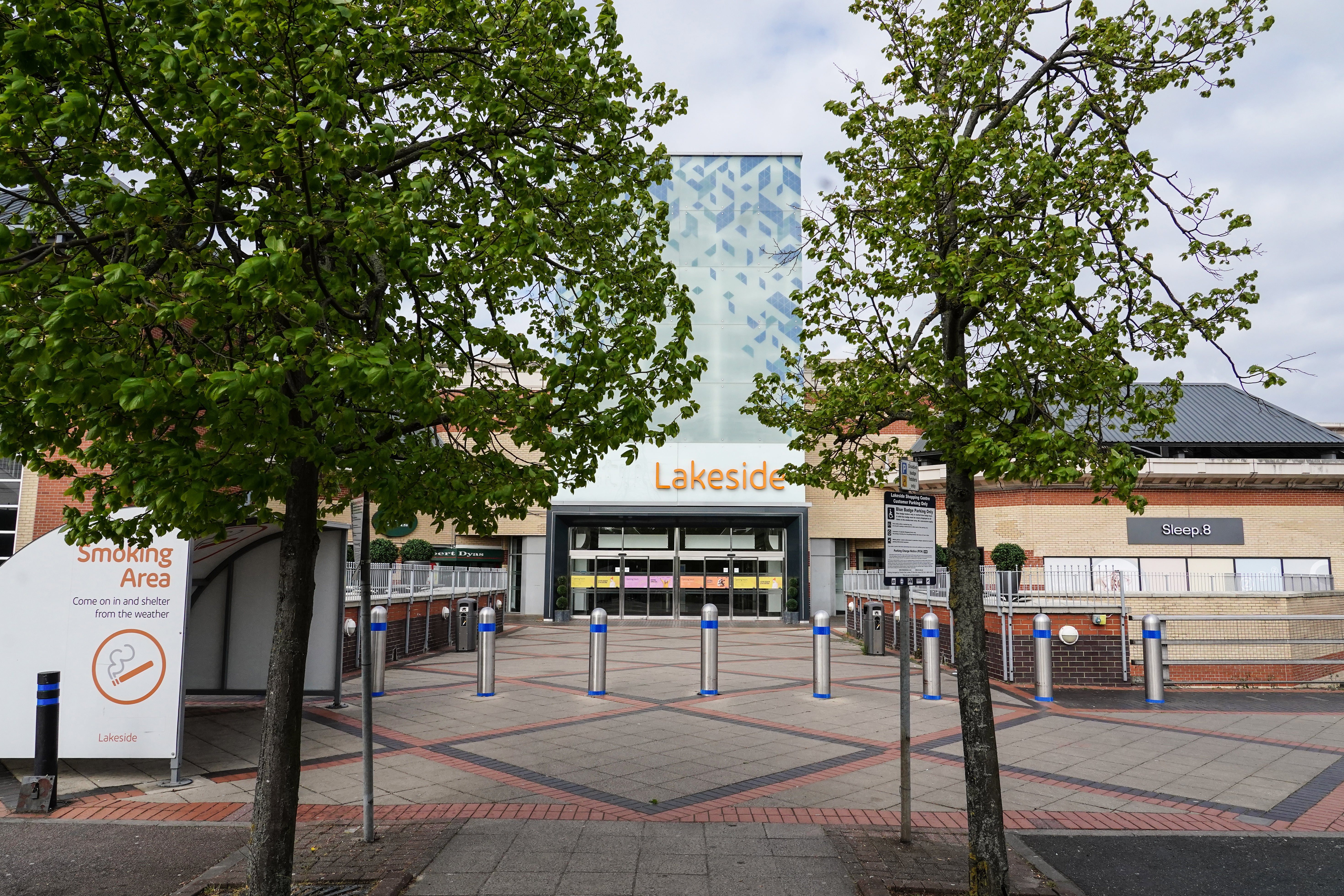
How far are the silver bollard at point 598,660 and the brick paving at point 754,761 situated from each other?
35 centimetres

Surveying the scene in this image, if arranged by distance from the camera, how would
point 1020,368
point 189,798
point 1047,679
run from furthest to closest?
1. point 1047,679
2. point 189,798
3. point 1020,368

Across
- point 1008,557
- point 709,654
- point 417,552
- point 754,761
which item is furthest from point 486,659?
→ point 417,552

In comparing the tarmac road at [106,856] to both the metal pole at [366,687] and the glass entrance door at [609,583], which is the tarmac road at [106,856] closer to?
the metal pole at [366,687]

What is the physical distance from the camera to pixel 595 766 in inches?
324

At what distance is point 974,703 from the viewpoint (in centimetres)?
510

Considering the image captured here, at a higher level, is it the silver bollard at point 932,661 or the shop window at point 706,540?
the shop window at point 706,540

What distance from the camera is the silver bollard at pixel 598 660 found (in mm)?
12648

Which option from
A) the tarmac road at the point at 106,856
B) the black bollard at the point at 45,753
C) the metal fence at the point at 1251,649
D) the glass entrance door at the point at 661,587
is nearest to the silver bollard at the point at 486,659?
the black bollard at the point at 45,753

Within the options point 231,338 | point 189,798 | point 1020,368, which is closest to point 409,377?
point 231,338

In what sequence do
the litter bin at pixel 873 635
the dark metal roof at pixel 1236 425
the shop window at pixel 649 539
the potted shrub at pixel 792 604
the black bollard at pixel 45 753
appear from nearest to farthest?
the black bollard at pixel 45 753
the litter bin at pixel 873 635
the dark metal roof at pixel 1236 425
the potted shrub at pixel 792 604
the shop window at pixel 649 539

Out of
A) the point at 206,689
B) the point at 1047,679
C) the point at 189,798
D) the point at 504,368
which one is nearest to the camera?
the point at 504,368

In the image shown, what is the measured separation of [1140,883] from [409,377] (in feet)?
17.1

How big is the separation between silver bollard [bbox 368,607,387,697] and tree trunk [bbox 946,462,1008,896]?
905 centimetres

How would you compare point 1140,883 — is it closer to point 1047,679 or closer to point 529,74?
point 529,74
